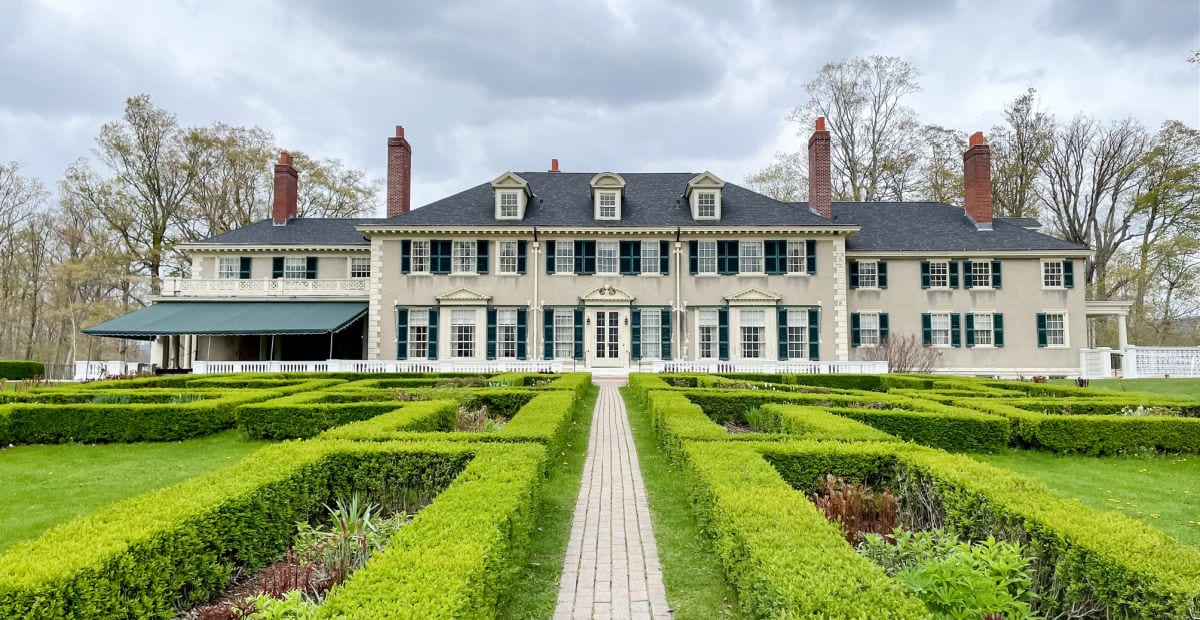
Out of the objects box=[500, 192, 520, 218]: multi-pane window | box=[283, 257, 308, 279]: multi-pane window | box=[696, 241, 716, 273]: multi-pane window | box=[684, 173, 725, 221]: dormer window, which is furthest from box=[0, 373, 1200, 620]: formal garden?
box=[283, 257, 308, 279]: multi-pane window

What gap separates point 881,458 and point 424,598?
187 inches

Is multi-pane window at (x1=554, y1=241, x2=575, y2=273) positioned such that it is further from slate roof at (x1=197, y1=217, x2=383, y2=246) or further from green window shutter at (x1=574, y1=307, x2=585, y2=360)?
slate roof at (x1=197, y1=217, x2=383, y2=246)

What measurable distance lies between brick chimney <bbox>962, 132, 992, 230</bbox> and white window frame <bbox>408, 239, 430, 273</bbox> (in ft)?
75.1

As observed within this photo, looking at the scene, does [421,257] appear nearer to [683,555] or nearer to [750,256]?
[750,256]

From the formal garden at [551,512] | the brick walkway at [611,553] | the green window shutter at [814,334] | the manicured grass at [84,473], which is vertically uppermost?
the green window shutter at [814,334]

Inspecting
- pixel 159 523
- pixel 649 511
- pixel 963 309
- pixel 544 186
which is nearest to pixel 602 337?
pixel 544 186

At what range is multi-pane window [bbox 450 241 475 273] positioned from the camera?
78.4 ft

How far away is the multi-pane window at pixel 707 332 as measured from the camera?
23641mm

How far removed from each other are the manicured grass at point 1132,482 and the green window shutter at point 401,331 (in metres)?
20.0

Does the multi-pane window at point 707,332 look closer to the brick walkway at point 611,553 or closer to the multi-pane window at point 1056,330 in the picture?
the multi-pane window at point 1056,330

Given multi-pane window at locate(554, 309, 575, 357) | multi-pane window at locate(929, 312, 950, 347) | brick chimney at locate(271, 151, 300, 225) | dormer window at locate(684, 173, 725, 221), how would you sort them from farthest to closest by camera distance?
1. brick chimney at locate(271, 151, 300, 225)
2. multi-pane window at locate(929, 312, 950, 347)
3. dormer window at locate(684, 173, 725, 221)
4. multi-pane window at locate(554, 309, 575, 357)

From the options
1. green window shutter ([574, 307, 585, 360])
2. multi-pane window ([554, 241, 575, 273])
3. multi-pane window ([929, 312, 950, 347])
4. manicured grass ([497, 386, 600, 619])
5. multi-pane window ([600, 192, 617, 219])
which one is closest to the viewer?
manicured grass ([497, 386, 600, 619])

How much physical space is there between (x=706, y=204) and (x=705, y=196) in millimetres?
326

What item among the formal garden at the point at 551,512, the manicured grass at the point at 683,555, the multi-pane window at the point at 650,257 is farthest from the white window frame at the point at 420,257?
the manicured grass at the point at 683,555
